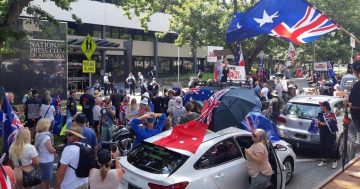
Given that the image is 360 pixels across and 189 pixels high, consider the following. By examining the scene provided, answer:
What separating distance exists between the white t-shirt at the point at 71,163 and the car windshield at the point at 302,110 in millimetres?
7175

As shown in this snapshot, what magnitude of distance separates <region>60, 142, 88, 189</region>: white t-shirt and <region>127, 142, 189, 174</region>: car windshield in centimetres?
94

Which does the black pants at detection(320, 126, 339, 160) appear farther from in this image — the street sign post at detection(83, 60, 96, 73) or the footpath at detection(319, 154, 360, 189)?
the street sign post at detection(83, 60, 96, 73)

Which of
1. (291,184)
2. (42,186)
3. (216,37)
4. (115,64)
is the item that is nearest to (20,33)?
(42,186)

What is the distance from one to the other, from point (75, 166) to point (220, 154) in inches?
87.9

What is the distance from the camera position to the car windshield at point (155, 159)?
19.9ft

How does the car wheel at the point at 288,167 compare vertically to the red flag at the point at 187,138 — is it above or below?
below

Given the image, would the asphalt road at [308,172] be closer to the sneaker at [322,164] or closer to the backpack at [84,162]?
the sneaker at [322,164]

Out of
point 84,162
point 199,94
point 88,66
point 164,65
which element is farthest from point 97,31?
point 84,162

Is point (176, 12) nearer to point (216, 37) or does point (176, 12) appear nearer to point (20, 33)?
point (216, 37)

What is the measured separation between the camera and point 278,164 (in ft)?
23.2

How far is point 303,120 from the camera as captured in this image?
36.6 ft

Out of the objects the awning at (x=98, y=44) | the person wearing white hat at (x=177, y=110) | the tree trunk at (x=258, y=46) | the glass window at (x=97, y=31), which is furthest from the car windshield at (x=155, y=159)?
the glass window at (x=97, y=31)

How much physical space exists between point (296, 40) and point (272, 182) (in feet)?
13.2

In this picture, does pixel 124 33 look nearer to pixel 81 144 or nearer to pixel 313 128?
pixel 313 128
